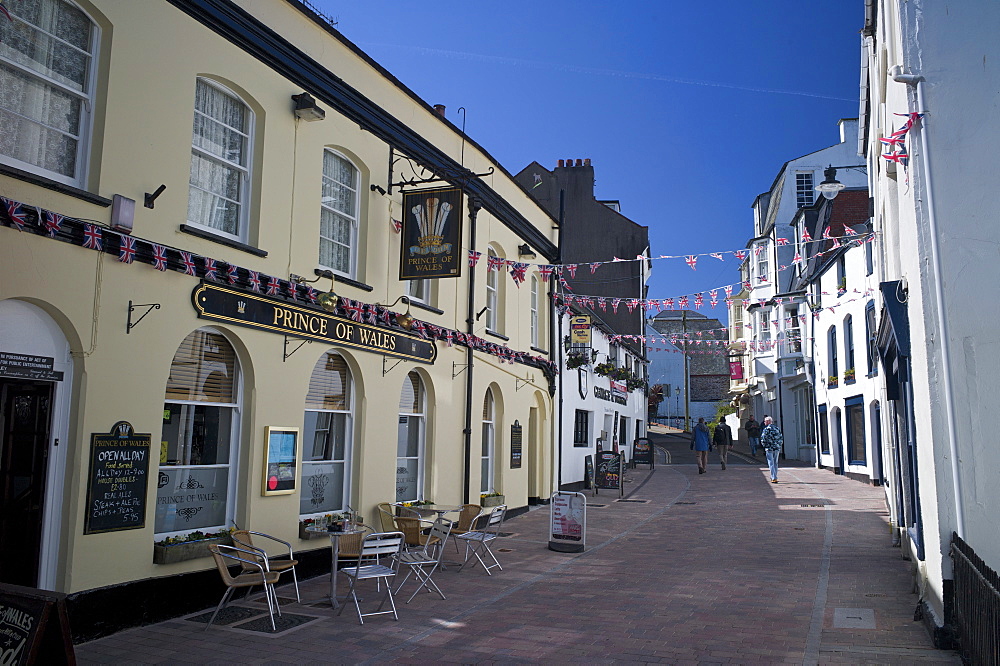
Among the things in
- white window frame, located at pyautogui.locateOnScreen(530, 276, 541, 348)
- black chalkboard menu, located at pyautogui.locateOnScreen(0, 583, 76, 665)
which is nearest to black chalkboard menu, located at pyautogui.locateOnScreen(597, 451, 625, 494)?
white window frame, located at pyautogui.locateOnScreen(530, 276, 541, 348)

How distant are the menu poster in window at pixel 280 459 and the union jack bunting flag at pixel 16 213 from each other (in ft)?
11.7

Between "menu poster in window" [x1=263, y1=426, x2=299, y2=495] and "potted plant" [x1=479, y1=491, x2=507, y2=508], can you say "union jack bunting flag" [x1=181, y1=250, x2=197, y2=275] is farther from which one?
"potted plant" [x1=479, y1=491, x2=507, y2=508]

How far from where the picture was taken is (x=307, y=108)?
951 cm

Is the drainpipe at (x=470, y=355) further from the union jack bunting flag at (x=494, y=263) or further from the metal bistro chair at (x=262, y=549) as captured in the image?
the metal bistro chair at (x=262, y=549)

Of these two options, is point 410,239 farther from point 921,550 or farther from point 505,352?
point 921,550

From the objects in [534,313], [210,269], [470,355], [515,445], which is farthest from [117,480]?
[534,313]

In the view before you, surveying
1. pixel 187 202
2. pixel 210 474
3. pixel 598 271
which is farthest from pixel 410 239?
pixel 598 271

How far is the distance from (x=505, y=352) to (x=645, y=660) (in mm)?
9981

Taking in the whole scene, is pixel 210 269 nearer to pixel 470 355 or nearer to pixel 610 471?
pixel 470 355

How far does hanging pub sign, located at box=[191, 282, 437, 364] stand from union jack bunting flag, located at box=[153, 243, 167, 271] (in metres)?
0.53

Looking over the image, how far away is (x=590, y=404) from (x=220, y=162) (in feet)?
56.1

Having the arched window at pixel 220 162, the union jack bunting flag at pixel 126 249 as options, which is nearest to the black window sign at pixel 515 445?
the arched window at pixel 220 162

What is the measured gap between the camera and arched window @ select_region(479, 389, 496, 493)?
51.4 feet

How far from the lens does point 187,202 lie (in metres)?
7.88
